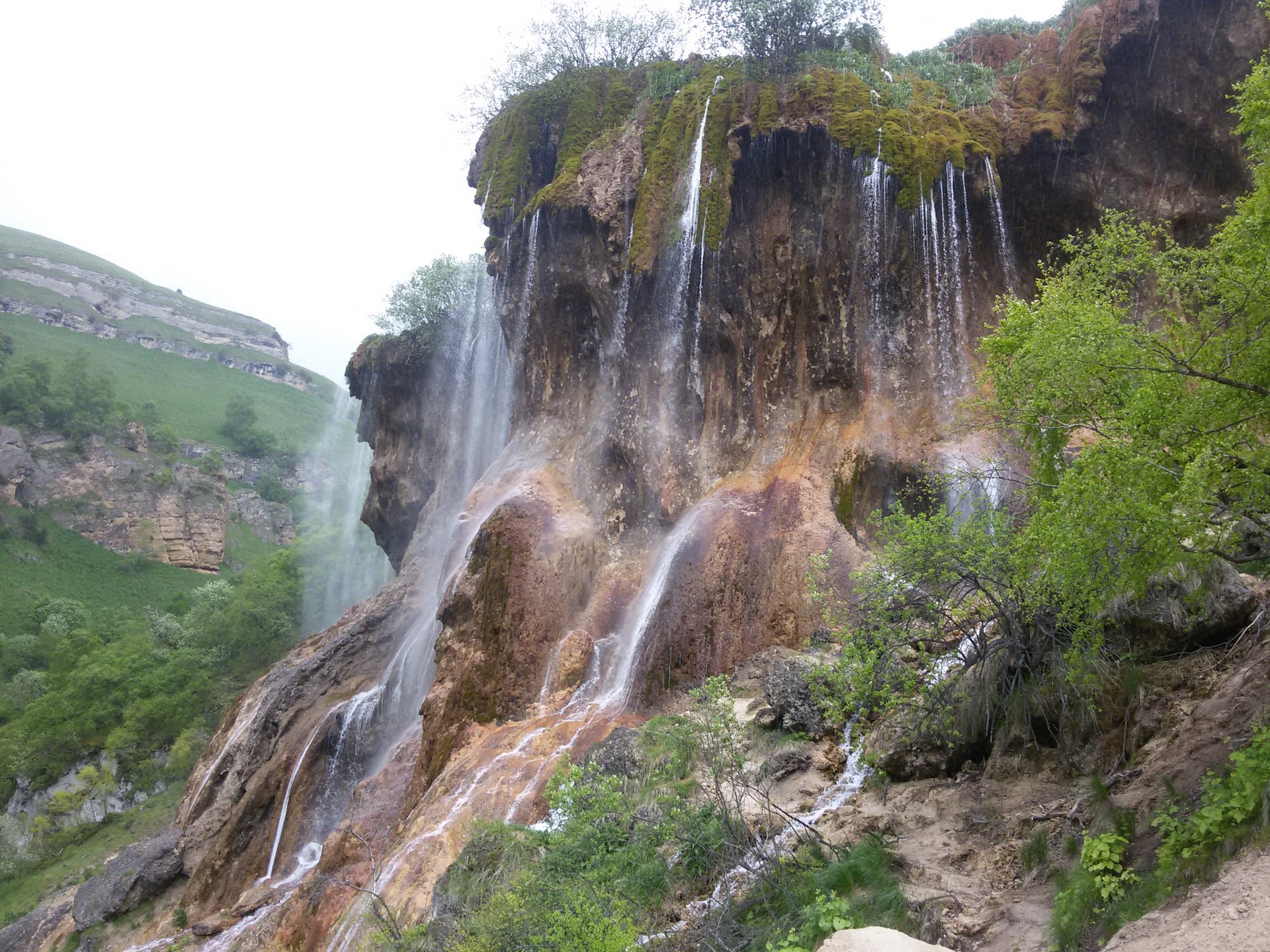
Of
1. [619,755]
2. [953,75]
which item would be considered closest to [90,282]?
[953,75]

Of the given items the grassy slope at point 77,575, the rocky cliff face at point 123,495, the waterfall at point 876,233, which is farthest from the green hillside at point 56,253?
the waterfall at point 876,233

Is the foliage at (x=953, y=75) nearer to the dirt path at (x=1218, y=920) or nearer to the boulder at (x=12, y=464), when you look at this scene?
the dirt path at (x=1218, y=920)

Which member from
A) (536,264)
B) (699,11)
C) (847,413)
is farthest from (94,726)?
(699,11)

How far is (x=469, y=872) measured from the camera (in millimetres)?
11570

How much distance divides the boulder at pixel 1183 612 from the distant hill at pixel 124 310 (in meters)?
117

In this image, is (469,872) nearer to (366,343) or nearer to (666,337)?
(666,337)

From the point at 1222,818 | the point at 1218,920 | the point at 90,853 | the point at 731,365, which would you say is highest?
the point at 731,365

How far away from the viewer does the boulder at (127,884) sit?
23359 millimetres

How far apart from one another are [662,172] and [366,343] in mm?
19681

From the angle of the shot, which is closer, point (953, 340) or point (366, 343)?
point (953, 340)

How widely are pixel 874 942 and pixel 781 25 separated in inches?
975

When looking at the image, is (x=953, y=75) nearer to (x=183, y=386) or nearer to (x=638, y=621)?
(x=638, y=621)

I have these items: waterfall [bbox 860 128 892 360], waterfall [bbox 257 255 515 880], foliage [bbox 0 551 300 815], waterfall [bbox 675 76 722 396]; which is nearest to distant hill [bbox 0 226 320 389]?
foliage [bbox 0 551 300 815]

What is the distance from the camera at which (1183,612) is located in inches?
362
